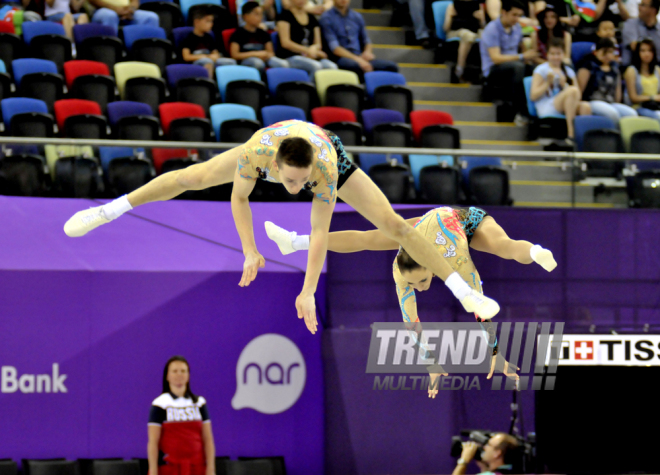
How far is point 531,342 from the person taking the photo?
8.80 m

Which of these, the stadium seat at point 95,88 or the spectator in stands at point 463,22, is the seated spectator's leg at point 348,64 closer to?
the spectator in stands at point 463,22

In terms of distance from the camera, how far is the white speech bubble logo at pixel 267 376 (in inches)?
352

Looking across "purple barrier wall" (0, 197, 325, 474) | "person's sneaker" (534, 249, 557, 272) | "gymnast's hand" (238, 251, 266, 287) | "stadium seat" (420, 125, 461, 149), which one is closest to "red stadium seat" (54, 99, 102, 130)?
"purple barrier wall" (0, 197, 325, 474)

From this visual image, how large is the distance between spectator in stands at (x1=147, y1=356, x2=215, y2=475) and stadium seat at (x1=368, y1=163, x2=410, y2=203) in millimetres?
2802

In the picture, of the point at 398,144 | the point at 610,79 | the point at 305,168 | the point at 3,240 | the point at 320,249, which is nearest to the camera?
the point at 305,168

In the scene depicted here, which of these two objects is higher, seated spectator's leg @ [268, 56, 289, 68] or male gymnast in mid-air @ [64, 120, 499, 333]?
seated spectator's leg @ [268, 56, 289, 68]

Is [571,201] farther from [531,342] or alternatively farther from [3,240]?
[3,240]

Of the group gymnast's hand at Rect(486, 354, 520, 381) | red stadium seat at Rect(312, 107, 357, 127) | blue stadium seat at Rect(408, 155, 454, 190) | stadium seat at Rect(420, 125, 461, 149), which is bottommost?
gymnast's hand at Rect(486, 354, 520, 381)

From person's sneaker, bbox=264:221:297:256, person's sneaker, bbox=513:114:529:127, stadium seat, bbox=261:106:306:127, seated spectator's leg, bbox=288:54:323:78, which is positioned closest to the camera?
person's sneaker, bbox=264:221:297:256

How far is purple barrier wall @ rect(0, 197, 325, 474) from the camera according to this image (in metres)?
8.52

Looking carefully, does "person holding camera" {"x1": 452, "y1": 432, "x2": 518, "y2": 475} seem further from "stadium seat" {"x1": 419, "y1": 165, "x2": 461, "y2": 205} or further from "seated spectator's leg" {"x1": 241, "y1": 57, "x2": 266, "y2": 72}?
"seated spectator's leg" {"x1": 241, "y1": 57, "x2": 266, "y2": 72}

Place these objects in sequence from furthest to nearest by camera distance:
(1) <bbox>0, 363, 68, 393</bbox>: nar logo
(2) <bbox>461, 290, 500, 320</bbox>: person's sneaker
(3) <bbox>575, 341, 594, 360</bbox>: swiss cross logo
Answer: (3) <bbox>575, 341, 594, 360</bbox>: swiss cross logo
(1) <bbox>0, 363, 68, 393</bbox>: nar logo
(2) <bbox>461, 290, 500, 320</bbox>: person's sneaker

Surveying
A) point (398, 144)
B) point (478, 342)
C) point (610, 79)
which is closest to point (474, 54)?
point (610, 79)

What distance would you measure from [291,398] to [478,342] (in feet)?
6.77
